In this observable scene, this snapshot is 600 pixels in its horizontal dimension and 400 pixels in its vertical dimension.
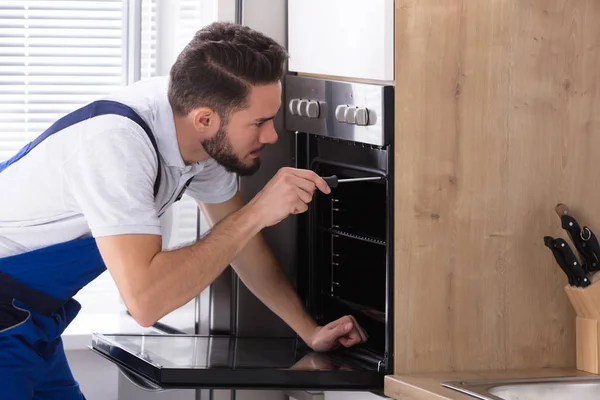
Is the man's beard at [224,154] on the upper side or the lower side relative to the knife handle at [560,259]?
upper

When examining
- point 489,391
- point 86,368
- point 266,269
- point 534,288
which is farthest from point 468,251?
point 86,368

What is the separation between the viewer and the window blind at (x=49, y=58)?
2984 mm

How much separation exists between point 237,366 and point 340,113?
52 centimetres

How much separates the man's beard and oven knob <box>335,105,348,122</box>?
178 millimetres

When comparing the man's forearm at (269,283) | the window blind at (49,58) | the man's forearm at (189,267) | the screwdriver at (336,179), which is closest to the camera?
the man's forearm at (189,267)

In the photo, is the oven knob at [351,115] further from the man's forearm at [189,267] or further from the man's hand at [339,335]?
the man's hand at [339,335]

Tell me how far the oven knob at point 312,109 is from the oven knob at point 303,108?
14 millimetres

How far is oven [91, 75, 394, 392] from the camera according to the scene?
1.86 metres

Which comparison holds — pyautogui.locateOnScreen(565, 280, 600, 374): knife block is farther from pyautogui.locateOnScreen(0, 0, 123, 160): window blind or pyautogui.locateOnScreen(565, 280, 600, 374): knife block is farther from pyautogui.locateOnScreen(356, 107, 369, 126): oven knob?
pyautogui.locateOnScreen(0, 0, 123, 160): window blind

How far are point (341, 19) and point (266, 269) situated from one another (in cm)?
56

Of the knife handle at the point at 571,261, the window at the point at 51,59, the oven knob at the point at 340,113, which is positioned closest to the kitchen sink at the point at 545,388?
the knife handle at the point at 571,261

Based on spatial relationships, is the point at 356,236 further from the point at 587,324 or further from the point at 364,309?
the point at 587,324

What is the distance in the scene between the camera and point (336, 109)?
77.7 inches

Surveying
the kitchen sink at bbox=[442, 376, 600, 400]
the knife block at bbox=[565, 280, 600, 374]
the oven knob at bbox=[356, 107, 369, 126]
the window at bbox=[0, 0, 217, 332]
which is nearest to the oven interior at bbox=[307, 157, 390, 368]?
the oven knob at bbox=[356, 107, 369, 126]
